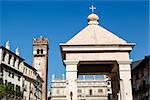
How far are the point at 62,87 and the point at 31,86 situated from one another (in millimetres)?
20316

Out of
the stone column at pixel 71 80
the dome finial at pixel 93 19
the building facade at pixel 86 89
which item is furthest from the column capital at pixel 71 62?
→ the building facade at pixel 86 89

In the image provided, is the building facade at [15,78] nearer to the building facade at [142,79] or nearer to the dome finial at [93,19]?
the building facade at [142,79]

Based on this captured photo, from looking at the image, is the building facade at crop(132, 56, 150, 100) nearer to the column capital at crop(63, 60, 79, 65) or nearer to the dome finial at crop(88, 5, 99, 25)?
the dome finial at crop(88, 5, 99, 25)

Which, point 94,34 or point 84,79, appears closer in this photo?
point 94,34

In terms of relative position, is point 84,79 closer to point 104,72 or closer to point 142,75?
point 142,75

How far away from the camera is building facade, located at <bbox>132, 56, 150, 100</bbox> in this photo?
3314 cm

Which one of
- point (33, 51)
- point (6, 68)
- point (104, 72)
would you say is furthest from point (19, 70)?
point (104, 72)

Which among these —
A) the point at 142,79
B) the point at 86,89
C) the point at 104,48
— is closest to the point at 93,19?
the point at 104,48

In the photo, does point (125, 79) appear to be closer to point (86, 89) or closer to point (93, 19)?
point (93, 19)

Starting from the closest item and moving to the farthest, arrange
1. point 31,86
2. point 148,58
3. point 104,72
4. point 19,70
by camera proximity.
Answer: point 104,72 < point 148,58 < point 19,70 < point 31,86

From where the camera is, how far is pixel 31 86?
59562 mm

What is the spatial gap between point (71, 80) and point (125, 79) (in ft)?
11.0

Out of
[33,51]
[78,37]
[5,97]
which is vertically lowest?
[5,97]

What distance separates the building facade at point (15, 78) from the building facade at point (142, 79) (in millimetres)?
21784
